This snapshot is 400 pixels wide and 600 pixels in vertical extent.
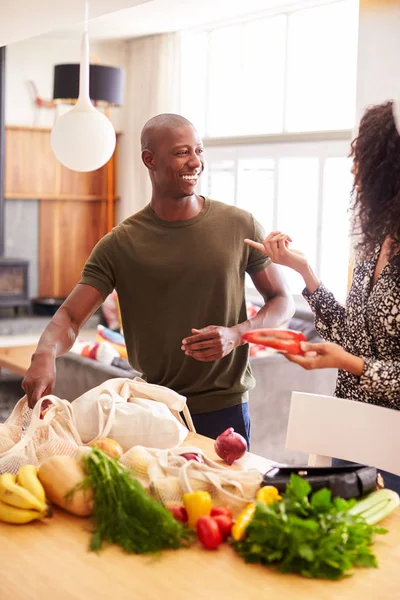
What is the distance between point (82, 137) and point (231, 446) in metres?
1.07

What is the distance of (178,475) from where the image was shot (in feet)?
5.16

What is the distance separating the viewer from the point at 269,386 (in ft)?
14.9

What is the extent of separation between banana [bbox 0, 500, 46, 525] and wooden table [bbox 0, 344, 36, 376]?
12.0 feet

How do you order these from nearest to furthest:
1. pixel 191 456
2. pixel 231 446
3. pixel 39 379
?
pixel 191 456 < pixel 231 446 < pixel 39 379

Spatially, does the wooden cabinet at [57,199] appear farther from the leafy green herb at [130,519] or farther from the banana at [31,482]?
the leafy green herb at [130,519]

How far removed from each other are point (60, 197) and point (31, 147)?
0.57 m

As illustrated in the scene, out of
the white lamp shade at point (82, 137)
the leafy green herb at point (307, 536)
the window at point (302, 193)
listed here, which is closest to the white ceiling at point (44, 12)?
the white lamp shade at point (82, 137)

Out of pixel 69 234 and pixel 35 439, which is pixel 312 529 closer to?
pixel 35 439

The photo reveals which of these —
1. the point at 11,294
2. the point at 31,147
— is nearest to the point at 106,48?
the point at 31,147

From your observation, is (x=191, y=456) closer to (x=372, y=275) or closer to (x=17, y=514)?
(x=17, y=514)

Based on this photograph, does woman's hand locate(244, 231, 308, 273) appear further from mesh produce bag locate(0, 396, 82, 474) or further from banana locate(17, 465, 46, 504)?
banana locate(17, 465, 46, 504)

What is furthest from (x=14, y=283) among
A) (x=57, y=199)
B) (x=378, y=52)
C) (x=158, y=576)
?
(x=158, y=576)

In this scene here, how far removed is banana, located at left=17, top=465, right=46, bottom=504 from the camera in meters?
1.54

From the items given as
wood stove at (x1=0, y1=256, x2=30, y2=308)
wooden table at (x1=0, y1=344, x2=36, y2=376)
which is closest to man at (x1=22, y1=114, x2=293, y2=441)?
wooden table at (x1=0, y1=344, x2=36, y2=376)
